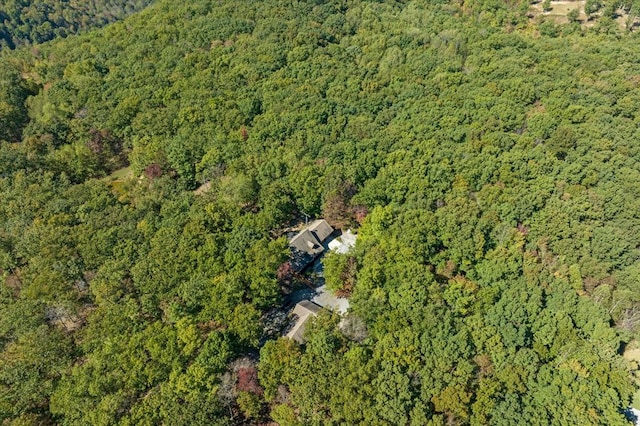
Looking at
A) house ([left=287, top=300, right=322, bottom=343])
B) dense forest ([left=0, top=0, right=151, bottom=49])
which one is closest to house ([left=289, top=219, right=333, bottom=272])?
house ([left=287, top=300, right=322, bottom=343])

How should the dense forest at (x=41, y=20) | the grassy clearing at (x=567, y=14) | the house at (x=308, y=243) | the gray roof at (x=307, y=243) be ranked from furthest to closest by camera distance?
the dense forest at (x=41, y=20), the grassy clearing at (x=567, y=14), the gray roof at (x=307, y=243), the house at (x=308, y=243)

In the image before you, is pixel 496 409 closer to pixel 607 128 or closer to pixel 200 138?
pixel 607 128

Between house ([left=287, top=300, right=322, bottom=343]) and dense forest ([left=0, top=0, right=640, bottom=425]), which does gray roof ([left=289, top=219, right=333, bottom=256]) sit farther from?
house ([left=287, top=300, right=322, bottom=343])

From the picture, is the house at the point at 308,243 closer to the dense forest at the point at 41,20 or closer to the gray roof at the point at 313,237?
the gray roof at the point at 313,237

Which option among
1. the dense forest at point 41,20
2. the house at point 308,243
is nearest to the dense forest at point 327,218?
the house at point 308,243

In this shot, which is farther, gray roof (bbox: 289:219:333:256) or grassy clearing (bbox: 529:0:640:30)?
grassy clearing (bbox: 529:0:640:30)

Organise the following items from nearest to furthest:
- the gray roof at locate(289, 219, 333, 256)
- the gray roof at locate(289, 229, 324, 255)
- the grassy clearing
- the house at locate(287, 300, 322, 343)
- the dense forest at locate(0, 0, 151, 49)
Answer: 1. the house at locate(287, 300, 322, 343)
2. the gray roof at locate(289, 229, 324, 255)
3. the gray roof at locate(289, 219, 333, 256)
4. the grassy clearing
5. the dense forest at locate(0, 0, 151, 49)
